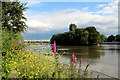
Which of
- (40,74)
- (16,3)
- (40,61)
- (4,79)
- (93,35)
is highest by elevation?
(16,3)

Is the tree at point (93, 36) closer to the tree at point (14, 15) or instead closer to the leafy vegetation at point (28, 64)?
the tree at point (14, 15)

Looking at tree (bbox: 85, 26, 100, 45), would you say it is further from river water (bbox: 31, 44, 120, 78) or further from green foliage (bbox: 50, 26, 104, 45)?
river water (bbox: 31, 44, 120, 78)

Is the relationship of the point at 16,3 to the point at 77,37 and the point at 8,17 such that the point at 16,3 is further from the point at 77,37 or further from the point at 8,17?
the point at 77,37

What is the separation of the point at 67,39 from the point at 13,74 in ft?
200

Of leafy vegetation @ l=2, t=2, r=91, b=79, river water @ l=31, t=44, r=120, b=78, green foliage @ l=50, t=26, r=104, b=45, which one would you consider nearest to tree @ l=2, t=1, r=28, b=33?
river water @ l=31, t=44, r=120, b=78

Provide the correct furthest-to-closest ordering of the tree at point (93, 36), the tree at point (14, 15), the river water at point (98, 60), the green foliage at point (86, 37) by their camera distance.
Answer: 1. the tree at point (93, 36)
2. the green foliage at point (86, 37)
3. the tree at point (14, 15)
4. the river water at point (98, 60)

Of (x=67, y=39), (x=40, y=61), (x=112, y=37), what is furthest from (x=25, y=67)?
(x=112, y=37)

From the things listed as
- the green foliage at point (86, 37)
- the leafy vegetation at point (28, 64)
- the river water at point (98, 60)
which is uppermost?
the green foliage at point (86, 37)

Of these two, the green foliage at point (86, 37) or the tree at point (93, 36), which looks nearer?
the green foliage at point (86, 37)

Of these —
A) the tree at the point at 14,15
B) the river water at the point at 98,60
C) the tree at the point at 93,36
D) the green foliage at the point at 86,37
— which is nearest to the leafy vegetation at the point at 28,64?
the river water at the point at 98,60

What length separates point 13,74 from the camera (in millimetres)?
5219

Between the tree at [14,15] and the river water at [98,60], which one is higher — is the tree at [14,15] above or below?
above

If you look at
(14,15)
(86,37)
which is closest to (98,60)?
(14,15)

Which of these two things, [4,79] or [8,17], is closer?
[4,79]
